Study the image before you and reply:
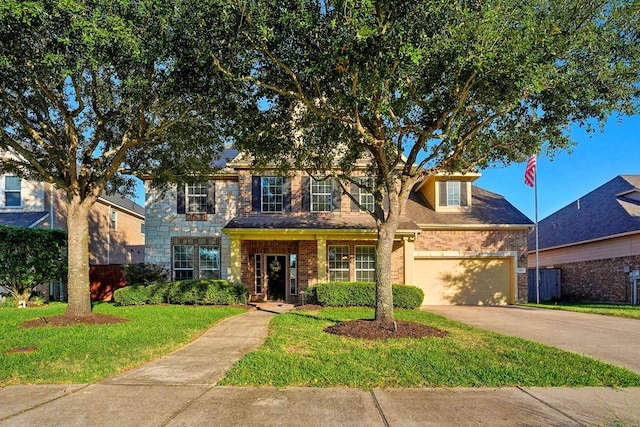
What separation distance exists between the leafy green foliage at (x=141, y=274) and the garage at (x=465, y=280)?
405 inches

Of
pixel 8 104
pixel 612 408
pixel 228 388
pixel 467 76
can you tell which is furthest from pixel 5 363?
pixel 467 76

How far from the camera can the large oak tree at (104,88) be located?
24.5 ft

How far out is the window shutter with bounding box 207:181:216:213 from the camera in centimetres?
1659

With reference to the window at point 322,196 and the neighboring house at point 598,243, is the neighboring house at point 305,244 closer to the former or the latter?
the window at point 322,196

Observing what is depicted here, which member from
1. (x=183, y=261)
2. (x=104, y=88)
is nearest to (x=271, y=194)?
(x=183, y=261)

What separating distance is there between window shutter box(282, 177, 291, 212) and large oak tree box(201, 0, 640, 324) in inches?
245

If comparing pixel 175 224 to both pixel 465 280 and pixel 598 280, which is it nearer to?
pixel 465 280

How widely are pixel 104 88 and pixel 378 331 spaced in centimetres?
917

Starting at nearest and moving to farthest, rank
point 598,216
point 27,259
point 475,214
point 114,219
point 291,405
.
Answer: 1. point 291,405
2. point 27,259
3. point 475,214
4. point 598,216
5. point 114,219

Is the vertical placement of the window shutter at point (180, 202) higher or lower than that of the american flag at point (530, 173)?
lower

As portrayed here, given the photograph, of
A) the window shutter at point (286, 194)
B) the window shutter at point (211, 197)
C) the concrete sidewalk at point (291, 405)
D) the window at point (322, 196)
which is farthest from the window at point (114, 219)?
the concrete sidewalk at point (291, 405)

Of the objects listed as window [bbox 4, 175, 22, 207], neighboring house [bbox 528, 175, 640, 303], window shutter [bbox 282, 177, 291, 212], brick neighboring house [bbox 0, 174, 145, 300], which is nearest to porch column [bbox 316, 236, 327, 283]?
window shutter [bbox 282, 177, 291, 212]

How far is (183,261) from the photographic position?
1653cm

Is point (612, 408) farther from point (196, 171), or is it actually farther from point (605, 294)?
point (605, 294)
